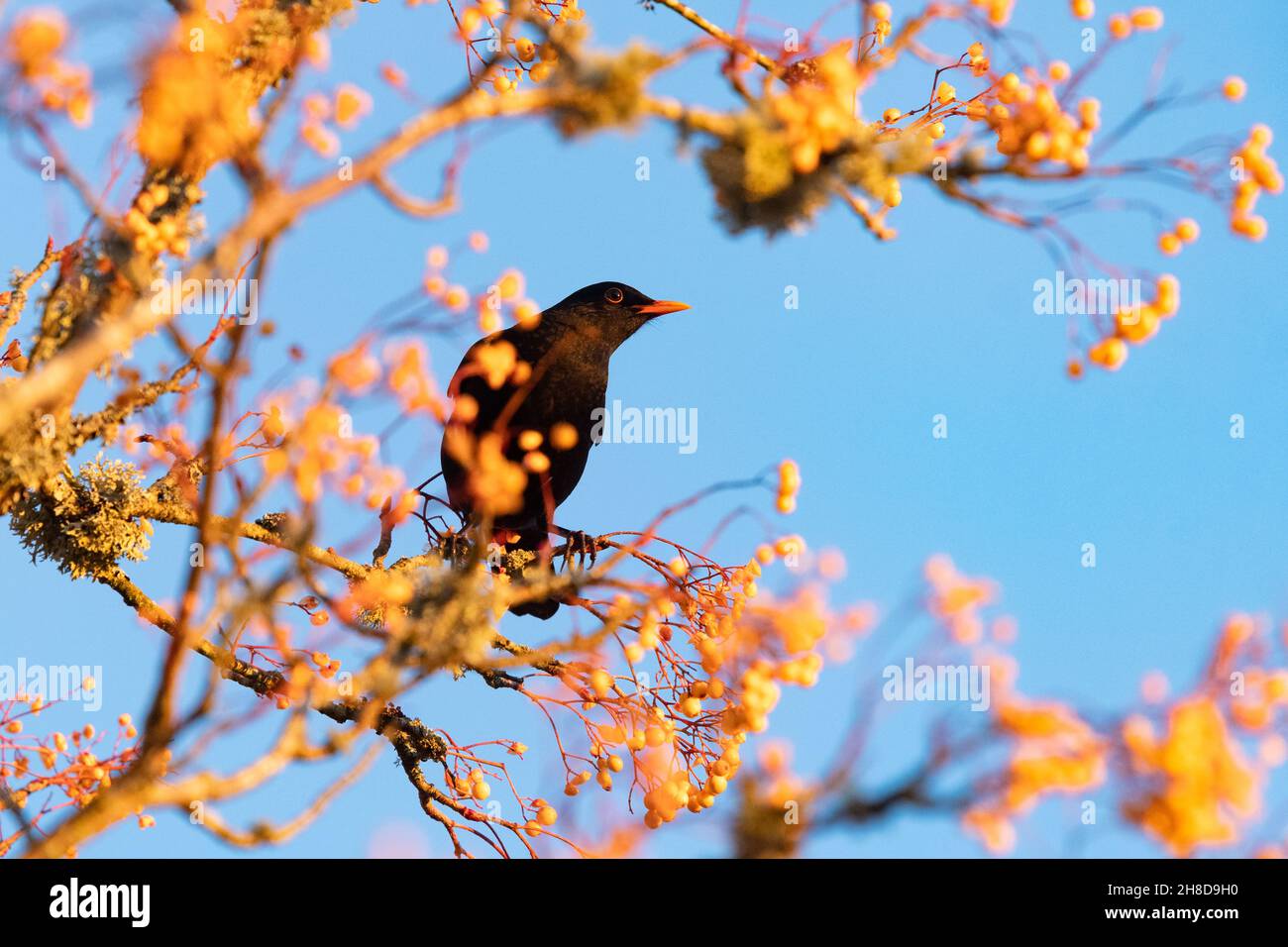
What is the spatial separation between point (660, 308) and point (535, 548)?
1512 millimetres

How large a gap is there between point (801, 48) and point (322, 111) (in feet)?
4.21

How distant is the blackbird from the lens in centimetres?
528

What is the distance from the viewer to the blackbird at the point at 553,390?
5277mm

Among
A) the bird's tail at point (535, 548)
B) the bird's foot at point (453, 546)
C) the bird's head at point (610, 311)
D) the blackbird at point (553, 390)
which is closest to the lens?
the bird's foot at point (453, 546)

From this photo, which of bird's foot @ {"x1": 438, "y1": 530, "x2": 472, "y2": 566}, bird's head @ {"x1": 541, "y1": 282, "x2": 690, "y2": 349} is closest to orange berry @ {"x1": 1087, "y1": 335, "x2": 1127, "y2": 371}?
bird's foot @ {"x1": 438, "y1": 530, "x2": 472, "y2": 566}

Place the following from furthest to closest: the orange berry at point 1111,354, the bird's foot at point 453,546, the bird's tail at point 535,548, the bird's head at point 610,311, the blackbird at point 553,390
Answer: the bird's head at point 610,311
the blackbird at point 553,390
the bird's tail at point 535,548
the bird's foot at point 453,546
the orange berry at point 1111,354

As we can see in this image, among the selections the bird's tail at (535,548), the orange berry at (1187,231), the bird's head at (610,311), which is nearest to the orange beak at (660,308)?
the bird's head at (610,311)

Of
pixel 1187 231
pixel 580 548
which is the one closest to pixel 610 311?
pixel 580 548

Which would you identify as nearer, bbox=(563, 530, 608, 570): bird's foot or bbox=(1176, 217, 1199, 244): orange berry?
bbox=(1176, 217, 1199, 244): orange berry

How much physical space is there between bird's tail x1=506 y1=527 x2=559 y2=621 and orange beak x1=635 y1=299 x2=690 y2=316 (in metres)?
1.37

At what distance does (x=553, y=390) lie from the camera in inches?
216

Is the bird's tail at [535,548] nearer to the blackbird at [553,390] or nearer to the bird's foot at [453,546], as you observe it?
the blackbird at [553,390]

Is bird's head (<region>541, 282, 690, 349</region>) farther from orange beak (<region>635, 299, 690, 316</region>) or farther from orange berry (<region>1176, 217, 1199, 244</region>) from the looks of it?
orange berry (<region>1176, 217, 1199, 244</region>)
